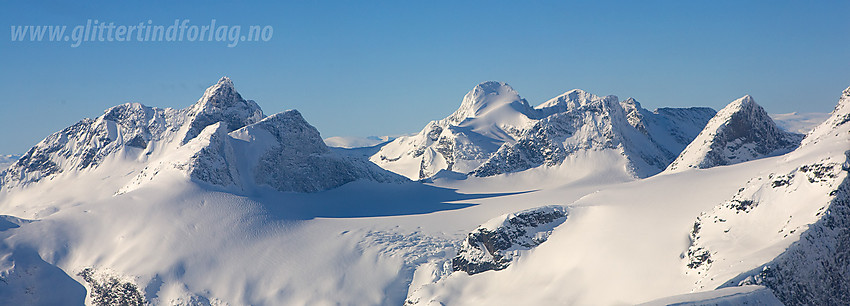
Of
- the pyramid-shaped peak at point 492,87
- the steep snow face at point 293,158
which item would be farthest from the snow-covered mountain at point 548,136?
the steep snow face at point 293,158

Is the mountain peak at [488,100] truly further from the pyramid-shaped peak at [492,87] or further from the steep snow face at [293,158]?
the steep snow face at [293,158]

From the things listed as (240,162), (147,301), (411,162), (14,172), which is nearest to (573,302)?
(147,301)

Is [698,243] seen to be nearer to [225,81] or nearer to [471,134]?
[225,81]

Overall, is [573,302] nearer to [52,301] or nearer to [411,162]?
[52,301]

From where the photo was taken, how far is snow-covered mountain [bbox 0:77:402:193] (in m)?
89.2

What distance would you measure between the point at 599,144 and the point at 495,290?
219 ft

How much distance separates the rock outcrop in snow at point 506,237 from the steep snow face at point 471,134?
8178 cm

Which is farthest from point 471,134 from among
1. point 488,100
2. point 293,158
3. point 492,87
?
point 293,158

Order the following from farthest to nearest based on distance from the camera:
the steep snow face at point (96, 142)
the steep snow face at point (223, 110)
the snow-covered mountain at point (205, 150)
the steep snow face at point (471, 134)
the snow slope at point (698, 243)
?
the steep snow face at point (471, 134)
the steep snow face at point (96, 142)
the steep snow face at point (223, 110)
the snow-covered mountain at point (205, 150)
the snow slope at point (698, 243)

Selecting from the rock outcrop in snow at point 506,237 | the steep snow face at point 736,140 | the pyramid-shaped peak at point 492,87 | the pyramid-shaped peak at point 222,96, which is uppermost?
the pyramid-shaped peak at point 492,87

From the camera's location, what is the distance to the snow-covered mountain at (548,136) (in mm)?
115188

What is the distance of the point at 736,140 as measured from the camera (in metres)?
87.0

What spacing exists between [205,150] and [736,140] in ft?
223

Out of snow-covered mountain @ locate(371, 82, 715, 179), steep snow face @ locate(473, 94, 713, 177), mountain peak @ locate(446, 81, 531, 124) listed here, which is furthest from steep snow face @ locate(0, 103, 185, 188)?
mountain peak @ locate(446, 81, 531, 124)
